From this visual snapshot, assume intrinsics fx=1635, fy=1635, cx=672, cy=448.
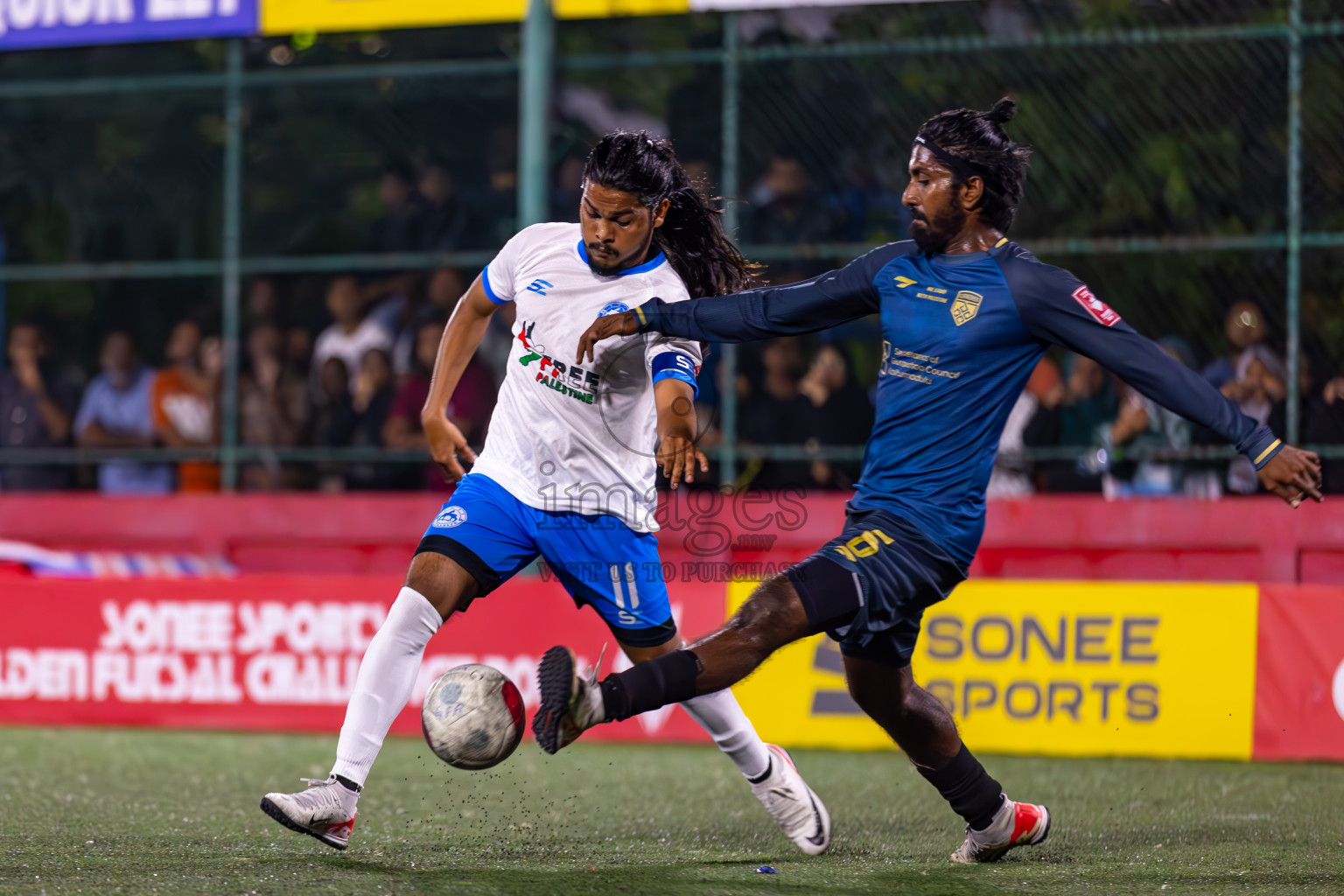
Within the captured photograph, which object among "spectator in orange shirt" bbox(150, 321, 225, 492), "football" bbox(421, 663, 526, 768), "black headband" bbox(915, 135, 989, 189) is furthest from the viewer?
"spectator in orange shirt" bbox(150, 321, 225, 492)

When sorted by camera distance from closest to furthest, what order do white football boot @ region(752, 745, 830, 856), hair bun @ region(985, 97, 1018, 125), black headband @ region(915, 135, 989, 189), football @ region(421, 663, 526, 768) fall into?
football @ region(421, 663, 526, 768) → black headband @ region(915, 135, 989, 189) → hair bun @ region(985, 97, 1018, 125) → white football boot @ region(752, 745, 830, 856)

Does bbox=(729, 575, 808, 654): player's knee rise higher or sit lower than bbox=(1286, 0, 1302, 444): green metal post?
lower

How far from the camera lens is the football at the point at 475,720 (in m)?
4.47

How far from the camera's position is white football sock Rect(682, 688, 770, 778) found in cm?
538

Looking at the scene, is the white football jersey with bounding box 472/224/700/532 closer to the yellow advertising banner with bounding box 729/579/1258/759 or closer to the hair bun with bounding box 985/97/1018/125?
the hair bun with bounding box 985/97/1018/125

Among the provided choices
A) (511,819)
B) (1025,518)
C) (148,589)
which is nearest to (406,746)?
(148,589)

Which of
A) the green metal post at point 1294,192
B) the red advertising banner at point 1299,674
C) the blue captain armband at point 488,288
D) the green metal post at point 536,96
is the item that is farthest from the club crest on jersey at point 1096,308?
the green metal post at point 536,96

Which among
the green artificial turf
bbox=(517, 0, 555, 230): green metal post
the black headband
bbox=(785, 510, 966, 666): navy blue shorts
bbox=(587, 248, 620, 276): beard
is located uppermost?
bbox=(517, 0, 555, 230): green metal post

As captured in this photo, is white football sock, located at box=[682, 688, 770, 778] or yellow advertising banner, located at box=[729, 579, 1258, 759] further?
yellow advertising banner, located at box=[729, 579, 1258, 759]

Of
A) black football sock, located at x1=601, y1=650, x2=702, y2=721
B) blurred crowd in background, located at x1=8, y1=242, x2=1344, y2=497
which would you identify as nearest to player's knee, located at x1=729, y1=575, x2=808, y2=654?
black football sock, located at x1=601, y1=650, x2=702, y2=721

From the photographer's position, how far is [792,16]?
10695mm

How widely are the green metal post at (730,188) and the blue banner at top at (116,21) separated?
11.0 ft

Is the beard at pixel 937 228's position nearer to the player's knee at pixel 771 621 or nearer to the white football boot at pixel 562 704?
the player's knee at pixel 771 621

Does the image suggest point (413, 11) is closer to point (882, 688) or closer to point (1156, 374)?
point (882, 688)
